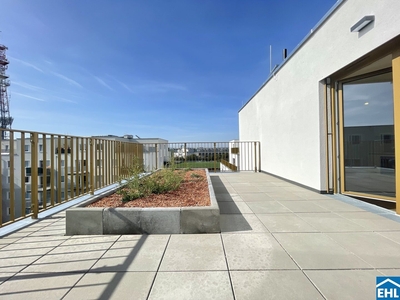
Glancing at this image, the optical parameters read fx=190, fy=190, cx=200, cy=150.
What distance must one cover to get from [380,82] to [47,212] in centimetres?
722

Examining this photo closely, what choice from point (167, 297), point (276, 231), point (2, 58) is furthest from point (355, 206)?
point (2, 58)

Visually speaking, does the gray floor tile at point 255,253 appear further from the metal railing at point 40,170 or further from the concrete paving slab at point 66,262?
the metal railing at point 40,170

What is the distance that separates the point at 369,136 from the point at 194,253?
467 cm

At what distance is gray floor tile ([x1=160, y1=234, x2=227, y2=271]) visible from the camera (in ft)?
6.16

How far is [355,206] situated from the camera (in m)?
3.78

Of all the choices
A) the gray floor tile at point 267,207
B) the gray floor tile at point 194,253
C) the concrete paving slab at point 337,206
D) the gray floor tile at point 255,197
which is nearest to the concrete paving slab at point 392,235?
the concrete paving slab at point 337,206

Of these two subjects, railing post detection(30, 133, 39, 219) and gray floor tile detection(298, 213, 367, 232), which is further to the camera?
railing post detection(30, 133, 39, 219)

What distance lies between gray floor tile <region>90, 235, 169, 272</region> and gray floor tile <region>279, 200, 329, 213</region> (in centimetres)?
257

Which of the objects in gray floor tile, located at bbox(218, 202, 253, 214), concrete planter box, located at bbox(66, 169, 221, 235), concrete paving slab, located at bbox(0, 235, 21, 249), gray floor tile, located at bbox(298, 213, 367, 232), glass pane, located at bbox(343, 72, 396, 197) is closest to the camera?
concrete paving slab, located at bbox(0, 235, 21, 249)

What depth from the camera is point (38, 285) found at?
1.62 meters

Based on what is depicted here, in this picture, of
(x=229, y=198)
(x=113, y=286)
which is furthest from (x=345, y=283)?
(x=229, y=198)

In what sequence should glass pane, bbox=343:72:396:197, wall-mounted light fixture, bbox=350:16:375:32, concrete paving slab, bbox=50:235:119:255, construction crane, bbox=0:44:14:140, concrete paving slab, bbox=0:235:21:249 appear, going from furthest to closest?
construction crane, bbox=0:44:14:140
glass pane, bbox=343:72:396:197
wall-mounted light fixture, bbox=350:16:375:32
concrete paving slab, bbox=0:235:21:249
concrete paving slab, bbox=50:235:119:255

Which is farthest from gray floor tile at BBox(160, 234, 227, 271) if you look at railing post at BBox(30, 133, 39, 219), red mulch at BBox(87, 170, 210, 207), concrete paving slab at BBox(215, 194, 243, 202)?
railing post at BBox(30, 133, 39, 219)

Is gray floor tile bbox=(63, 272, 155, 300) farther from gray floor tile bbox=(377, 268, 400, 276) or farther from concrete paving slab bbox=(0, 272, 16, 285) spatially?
gray floor tile bbox=(377, 268, 400, 276)
